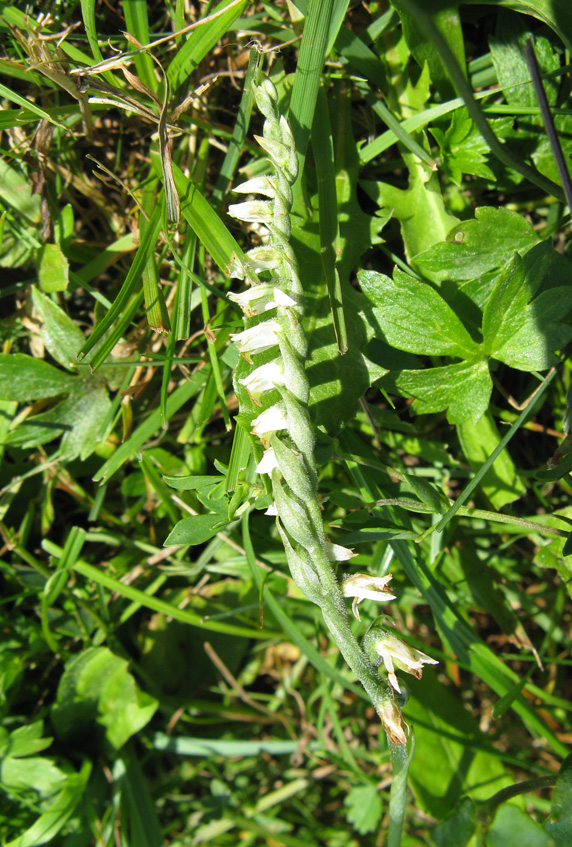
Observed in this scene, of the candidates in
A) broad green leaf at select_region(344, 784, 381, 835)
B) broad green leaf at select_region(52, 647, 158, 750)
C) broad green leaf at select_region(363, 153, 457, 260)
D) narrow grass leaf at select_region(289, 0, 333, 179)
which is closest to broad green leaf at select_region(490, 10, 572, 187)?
Result: broad green leaf at select_region(363, 153, 457, 260)

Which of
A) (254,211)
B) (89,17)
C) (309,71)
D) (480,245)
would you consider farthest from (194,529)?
(89,17)

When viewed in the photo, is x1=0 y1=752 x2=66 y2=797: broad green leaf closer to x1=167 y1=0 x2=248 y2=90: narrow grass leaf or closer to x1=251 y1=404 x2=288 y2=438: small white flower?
x1=251 y1=404 x2=288 y2=438: small white flower

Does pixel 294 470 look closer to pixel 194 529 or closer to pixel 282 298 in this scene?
pixel 282 298

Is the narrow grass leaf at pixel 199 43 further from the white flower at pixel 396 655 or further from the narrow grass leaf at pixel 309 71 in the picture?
the white flower at pixel 396 655

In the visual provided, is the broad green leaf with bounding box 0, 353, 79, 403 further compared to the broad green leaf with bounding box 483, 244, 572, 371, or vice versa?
the broad green leaf with bounding box 0, 353, 79, 403

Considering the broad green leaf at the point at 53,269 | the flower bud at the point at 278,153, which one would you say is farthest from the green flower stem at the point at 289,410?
the broad green leaf at the point at 53,269

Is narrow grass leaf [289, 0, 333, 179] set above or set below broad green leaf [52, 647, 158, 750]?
above
